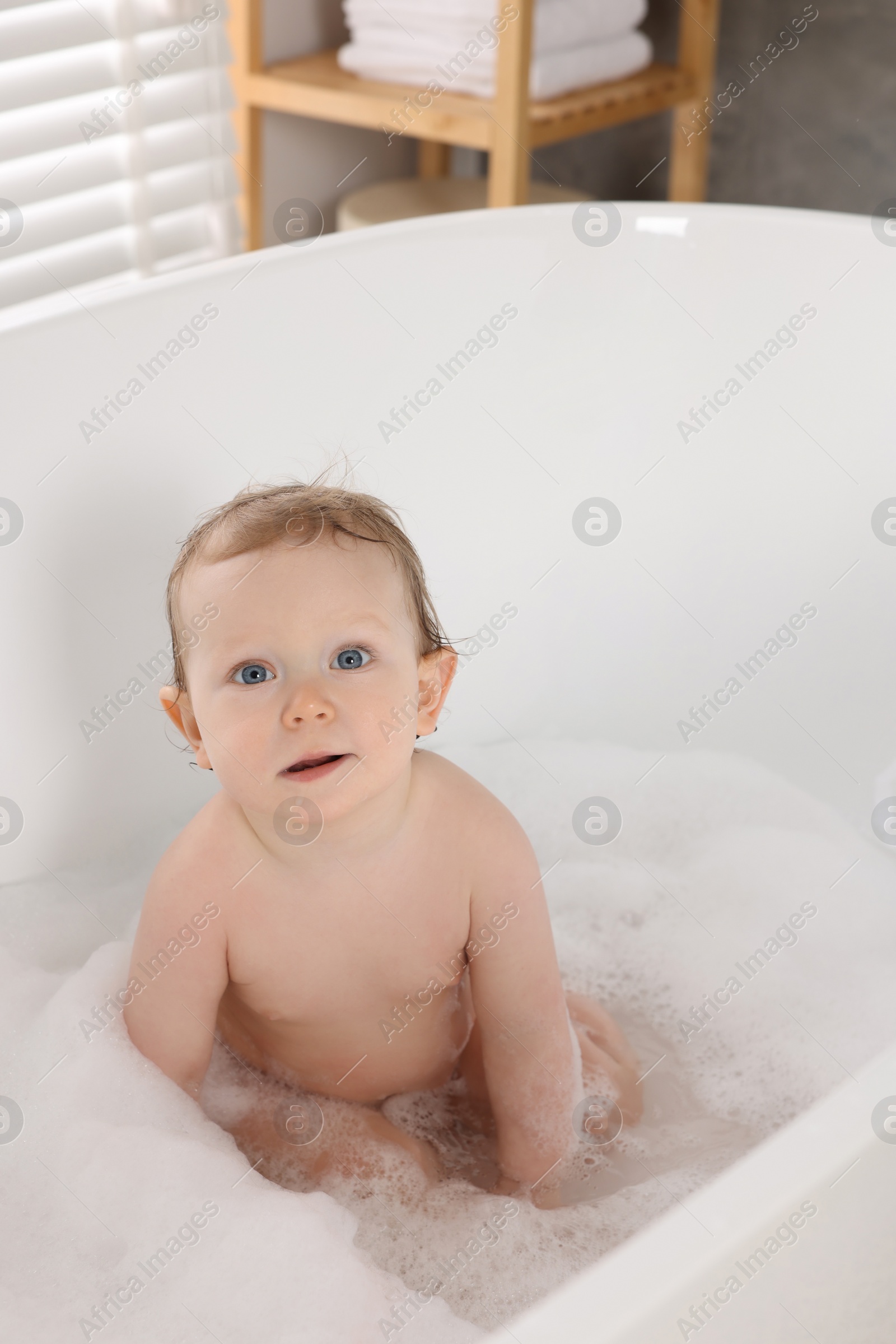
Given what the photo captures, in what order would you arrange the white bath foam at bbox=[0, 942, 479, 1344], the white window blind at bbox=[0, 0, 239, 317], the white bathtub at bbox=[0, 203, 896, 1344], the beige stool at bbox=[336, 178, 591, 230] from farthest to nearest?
the beige stool at bbox=[336, 178, 591, 230]
the white window blind at bbox=[0, 0, 239, 317]
the white bathtub at bbox=[0, 203, 896, 1344]
the white bath foam at bbox=[0, 942, 479, 1344]

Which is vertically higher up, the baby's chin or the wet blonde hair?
the wet blonde hair

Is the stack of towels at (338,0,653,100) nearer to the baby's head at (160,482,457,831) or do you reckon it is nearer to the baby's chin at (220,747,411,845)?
the baby's head at (160,482,457,831)

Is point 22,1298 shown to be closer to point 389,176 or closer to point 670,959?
point 670,959

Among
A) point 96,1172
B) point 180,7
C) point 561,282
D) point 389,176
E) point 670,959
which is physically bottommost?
point 670,959

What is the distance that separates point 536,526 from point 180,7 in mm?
1042

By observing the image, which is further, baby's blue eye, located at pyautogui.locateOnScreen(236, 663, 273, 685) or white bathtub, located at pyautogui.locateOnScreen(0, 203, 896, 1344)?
white bathtub, located at pyautogui.locateOnScreen(0, 203, 896, 1344)

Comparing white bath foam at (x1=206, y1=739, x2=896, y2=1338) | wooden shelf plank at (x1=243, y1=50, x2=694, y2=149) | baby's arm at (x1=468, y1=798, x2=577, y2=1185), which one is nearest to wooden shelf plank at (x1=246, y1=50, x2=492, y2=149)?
wooden shelf plank at (x1=243, y1=50, x2=694, y2=149)

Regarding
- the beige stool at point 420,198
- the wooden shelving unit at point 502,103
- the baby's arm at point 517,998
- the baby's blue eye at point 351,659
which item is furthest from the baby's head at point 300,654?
the beige stool at point 420,198

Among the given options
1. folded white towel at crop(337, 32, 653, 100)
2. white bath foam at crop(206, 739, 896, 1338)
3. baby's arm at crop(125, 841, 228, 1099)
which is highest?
folded white towel at crop(337, 32, 653, 100)

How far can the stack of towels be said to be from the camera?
5.56 feet

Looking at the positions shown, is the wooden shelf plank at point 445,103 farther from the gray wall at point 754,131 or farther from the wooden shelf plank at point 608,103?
the gray wall at point 754,131

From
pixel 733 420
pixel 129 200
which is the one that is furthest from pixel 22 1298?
pixel 129 200

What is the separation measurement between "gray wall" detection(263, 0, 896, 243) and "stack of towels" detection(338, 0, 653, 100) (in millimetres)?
263

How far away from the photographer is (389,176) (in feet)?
7.45
